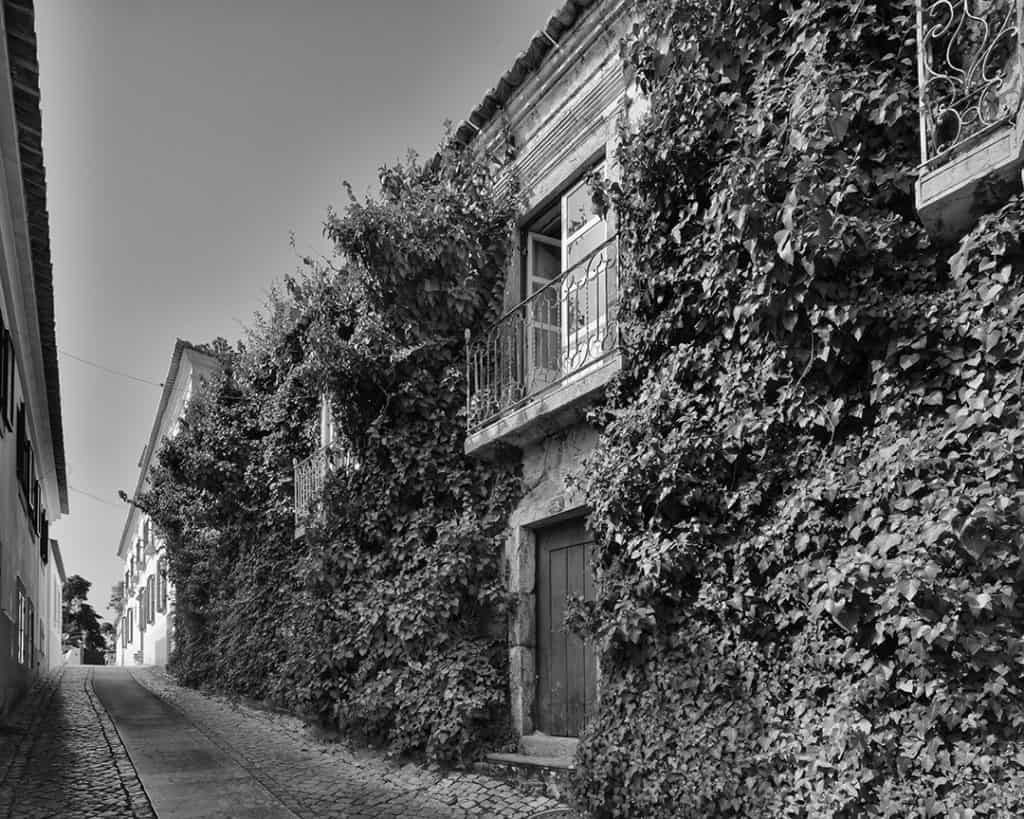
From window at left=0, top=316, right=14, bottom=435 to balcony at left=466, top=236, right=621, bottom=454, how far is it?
6329 millimetres

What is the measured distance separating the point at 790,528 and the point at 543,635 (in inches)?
128

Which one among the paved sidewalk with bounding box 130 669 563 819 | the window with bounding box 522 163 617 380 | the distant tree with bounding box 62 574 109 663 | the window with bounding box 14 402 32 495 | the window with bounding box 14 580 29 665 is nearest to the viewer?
the paved sidewalk with bounding box 130 669 563 819

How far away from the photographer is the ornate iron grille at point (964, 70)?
4.00 m

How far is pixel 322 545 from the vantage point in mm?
9305

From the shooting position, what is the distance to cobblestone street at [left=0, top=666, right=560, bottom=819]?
614 centimetres

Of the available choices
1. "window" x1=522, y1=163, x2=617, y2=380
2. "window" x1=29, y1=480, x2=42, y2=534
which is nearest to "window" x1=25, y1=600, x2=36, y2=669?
"window" x1=29, y1=480, x2=42, y2=534

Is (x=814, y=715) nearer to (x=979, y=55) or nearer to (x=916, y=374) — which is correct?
(x=916, y=374)

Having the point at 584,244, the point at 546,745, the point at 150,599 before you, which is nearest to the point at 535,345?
the point at 584,244

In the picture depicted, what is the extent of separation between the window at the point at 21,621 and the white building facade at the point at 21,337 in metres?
0.02

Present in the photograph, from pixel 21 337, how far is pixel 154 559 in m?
21.0

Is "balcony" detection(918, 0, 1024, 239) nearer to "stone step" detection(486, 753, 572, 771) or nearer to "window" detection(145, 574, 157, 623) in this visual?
"stone step" detection(486, 753, 572, 771)

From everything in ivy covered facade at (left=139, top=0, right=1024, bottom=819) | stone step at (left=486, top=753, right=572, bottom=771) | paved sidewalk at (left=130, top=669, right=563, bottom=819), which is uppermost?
ivy covered facade at (left=139, top=0, right=1024, bottom=819)

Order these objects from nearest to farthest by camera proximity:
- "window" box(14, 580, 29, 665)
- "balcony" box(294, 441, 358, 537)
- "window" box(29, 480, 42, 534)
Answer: "balcony" box(294, 441, 358, 537)
"window" box(14, 580, 29, 665)
"window" box(29, 480, 42, 534)

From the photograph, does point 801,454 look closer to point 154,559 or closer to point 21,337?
point 21,337
